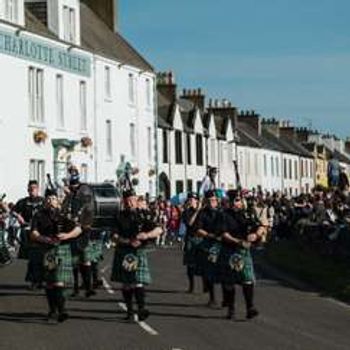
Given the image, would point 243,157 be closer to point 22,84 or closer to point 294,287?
point 22,84

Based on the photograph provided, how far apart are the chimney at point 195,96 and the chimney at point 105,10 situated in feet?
69.5

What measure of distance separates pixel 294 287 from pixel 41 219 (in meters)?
8.24

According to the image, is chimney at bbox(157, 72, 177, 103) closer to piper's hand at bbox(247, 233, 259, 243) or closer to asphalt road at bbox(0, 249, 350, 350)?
asphalt road at bbox(0, 249, 350, 350)

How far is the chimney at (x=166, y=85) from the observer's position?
234ft

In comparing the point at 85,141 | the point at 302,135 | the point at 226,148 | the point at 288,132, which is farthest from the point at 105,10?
the point at 302,135

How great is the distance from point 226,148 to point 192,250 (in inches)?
2336

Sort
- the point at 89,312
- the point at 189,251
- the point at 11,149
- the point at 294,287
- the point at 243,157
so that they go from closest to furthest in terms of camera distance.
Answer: the point at 89,312
the point at 189,251
the point at 294,287
the point at 11,149
the point at 243,157

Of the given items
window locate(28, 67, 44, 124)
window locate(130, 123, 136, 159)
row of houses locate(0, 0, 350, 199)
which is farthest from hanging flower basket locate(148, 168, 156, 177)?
window locate(28, 67, 44, 124)

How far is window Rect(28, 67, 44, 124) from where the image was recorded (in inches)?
1685

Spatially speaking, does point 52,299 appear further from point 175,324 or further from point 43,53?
point 43,53

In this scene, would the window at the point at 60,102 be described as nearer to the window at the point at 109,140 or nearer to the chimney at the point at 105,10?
the window at the point at 109,140

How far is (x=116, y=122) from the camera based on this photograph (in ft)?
174

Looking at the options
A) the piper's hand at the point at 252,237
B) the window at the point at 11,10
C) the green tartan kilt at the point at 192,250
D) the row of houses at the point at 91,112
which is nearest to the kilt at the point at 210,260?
the green tartan kilt at the point at 192,250

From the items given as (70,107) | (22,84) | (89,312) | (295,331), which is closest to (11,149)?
(22,84)
